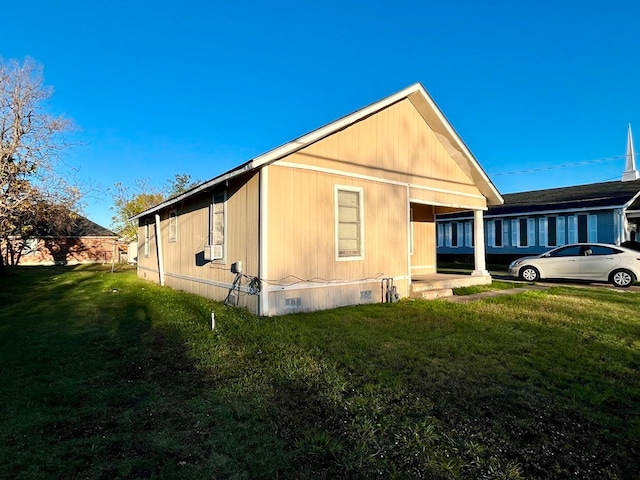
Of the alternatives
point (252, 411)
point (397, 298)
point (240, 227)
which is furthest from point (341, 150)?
point (252, 411)

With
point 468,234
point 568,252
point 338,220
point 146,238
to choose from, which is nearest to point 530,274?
point 568,252

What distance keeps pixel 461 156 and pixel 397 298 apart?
5.05m

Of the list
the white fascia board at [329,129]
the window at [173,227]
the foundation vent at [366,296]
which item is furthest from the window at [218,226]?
the window at [173,227]

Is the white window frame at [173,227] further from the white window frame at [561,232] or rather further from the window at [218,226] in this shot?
the white window frame at [561,232]

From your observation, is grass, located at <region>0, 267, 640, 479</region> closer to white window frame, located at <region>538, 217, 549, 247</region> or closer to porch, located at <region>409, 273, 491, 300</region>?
porch, located at <region>409, 273, 491, 300</region>

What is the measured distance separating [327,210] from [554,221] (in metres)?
18.1

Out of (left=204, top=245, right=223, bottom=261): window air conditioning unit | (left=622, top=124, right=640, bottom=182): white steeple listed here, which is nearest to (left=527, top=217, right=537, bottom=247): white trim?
(left=622, top=124, right=640, bottom=182): white steeple

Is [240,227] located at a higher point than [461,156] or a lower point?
lower

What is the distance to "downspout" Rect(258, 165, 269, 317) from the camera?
7.13 metres

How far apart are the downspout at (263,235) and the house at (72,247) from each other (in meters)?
26.1

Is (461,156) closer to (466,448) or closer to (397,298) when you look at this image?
(397,298)

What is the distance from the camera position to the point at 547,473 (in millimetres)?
2445

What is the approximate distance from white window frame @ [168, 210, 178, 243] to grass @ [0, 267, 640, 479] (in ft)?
18.5

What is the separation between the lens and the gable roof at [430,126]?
718cm
